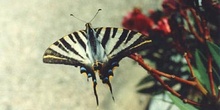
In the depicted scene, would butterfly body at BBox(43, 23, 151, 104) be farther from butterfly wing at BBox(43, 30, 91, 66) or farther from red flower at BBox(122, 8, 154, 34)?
red flower at BBox(122, 8, 154, 34)

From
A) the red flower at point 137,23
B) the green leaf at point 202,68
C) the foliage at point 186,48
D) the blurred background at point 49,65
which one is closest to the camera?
the foliage at point 186,48

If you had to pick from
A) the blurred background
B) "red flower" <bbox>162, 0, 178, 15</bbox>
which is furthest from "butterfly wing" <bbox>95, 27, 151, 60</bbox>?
the blurred background

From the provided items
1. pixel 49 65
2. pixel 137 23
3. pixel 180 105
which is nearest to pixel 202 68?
pixel 180 105

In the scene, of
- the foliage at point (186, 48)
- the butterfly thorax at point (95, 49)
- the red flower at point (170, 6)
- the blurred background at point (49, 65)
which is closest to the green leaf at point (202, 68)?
the foliage at point (186, 48)

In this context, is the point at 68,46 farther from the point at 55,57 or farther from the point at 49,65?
the point at 49,65

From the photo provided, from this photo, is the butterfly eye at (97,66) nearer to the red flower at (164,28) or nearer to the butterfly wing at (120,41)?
the butterfly wing at (120,41)

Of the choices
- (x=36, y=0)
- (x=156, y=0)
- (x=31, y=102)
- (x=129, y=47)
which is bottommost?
(x=31, y=102)

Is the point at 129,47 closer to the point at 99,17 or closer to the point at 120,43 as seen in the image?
the point at 120,43

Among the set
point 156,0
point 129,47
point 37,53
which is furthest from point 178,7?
point 37,53
